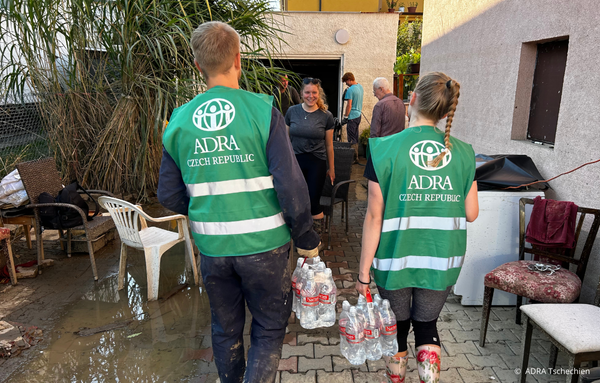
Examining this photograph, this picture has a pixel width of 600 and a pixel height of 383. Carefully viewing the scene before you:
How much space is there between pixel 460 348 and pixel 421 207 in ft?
4.90

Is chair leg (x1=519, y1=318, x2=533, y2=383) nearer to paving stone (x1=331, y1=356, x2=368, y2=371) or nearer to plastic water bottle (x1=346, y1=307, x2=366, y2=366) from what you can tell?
paving stone (x1=331, y1=356, x2=368, y2=371)

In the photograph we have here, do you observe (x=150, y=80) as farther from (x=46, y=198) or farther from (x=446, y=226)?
(x=446, y=226)

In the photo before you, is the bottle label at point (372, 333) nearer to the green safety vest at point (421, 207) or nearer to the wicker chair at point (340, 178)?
the green safety vest at point (421, 207)

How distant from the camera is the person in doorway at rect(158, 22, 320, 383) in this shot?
1.71 m

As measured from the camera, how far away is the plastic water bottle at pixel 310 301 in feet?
6.49

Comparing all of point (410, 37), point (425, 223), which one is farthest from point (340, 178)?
point (410, 37)

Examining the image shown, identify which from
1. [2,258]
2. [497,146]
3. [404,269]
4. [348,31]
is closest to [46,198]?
[2,258]

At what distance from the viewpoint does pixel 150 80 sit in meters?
5.17

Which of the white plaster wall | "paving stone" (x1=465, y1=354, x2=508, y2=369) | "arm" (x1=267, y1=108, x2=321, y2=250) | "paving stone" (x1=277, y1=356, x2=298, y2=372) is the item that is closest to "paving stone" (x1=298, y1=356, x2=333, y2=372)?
"paving stone" (x1=277, y1=356, x2=298, y2=372)

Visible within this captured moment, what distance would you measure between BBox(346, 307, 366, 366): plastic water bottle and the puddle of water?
1.13m

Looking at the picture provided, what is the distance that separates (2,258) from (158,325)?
197cm

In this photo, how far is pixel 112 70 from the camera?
5480 mm

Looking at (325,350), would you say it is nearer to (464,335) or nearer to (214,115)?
(464,335)

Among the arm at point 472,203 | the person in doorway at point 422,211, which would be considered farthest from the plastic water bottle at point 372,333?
the arm at point 472,203
